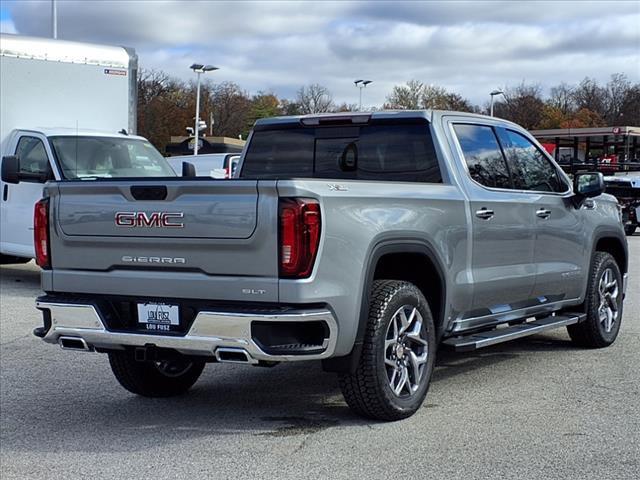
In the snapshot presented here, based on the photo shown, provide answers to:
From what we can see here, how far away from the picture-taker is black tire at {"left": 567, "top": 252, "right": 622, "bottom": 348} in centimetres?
820

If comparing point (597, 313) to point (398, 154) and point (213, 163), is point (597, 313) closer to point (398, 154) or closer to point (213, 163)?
point (398, 154)

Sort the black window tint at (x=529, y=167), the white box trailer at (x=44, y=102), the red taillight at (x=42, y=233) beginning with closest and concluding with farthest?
the red taillight at (x=42, y=233)
the black window tint at (x=529, y=167)
the white box trailer at (x=44, y=102)

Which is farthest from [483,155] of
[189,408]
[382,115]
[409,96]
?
[409,96]

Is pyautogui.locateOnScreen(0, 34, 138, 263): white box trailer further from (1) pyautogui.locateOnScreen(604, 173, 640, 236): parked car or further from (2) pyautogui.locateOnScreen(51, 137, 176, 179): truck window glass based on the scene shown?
(1) pyautogui.locateOnScreen(604, 173, 640, 236): parked car

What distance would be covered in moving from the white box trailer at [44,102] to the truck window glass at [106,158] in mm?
224

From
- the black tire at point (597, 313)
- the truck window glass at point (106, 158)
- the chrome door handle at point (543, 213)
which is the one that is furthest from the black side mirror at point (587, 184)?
the truck window glass at point (106, 158)

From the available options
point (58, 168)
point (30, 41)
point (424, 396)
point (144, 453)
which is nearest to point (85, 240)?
point (144, 453)

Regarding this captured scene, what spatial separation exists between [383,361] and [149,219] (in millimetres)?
1618

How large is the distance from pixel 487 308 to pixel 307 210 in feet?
7.32

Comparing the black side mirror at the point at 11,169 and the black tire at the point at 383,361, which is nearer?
the black tire at the point at 383,361

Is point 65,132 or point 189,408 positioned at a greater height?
point 65,132

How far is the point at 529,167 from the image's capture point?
301 inches

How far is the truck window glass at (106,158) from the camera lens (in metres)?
12.4

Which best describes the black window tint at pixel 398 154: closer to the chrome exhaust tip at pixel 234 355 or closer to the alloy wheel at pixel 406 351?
the alloy wheel at pixel 406 351
